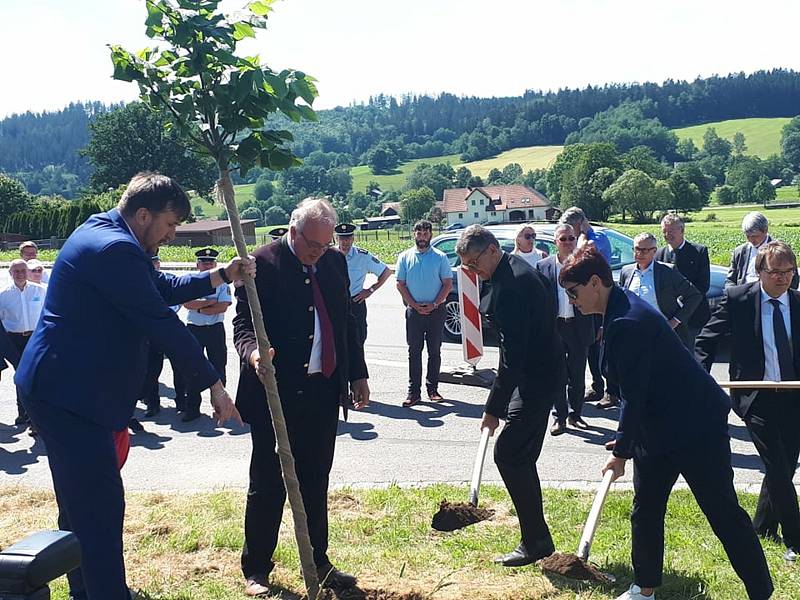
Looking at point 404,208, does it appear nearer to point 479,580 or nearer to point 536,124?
point 536,124

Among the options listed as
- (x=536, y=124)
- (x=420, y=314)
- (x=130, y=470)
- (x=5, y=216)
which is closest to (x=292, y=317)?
(x=130, y=470)

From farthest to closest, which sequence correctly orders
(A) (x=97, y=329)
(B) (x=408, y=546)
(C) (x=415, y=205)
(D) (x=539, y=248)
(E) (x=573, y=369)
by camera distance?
(C) (x=415, y=205) < (D) (x=539, y=248) < (E) (x=573, y=369) < (B) (x=408, y=546) < (A) (x=97, y=329)

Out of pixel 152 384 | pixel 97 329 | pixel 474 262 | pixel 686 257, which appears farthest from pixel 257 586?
pixel 686 257

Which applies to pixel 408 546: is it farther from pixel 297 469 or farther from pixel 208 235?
pixel 208 235

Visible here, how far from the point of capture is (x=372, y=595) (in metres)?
5.11

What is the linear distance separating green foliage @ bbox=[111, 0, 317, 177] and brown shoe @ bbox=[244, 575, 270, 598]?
2.47 metres

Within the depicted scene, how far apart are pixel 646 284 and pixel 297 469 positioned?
523cm

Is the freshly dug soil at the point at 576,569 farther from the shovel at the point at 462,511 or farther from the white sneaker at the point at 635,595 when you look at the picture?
the shovel at the point at 462,511

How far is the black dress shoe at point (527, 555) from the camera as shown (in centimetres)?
551

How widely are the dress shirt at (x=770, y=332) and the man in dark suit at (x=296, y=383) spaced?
2.81 meters

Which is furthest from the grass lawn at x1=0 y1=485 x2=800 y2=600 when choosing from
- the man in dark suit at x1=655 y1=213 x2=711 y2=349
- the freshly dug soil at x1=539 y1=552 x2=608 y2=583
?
the man in dark suit at x1=655 y1=213 x2=711 y2=349

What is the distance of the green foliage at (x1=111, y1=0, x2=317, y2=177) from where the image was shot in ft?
13.7

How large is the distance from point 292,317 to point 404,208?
95.9m

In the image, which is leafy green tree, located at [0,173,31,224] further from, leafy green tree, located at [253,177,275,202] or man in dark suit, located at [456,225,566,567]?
man in dark suit, located at [456,225,566,567]
